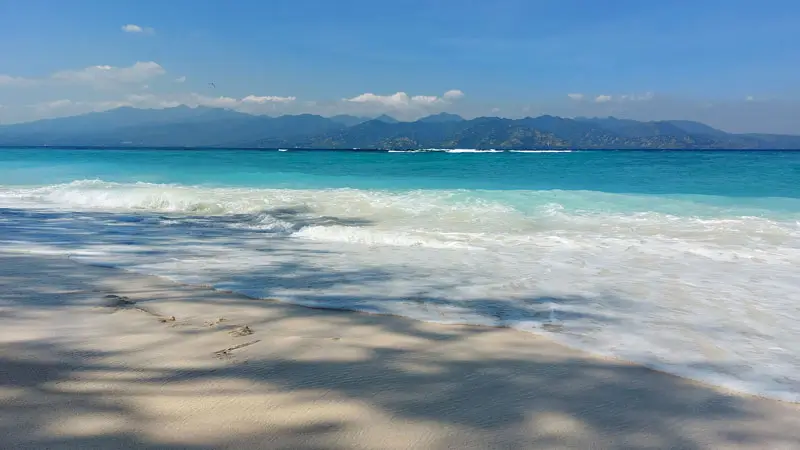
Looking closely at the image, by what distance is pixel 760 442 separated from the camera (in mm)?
2211

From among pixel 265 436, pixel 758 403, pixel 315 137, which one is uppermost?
pixel 315 137

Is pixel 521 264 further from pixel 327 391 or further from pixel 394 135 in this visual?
pixel 394 135

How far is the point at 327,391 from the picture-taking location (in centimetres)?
245

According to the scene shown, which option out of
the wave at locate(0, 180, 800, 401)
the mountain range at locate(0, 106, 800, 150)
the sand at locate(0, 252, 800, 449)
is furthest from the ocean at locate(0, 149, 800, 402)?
the mountain range at locate(0, 106, 800, 150)

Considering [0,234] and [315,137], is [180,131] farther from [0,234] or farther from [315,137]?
[0,234]

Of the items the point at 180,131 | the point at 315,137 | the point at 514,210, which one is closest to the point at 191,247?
the point at 514,210

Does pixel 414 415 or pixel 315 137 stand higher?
pixel 315 137

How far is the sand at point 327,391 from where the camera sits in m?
2.05

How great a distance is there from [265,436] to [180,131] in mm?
147715

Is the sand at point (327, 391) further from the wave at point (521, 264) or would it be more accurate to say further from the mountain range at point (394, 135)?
the mountain range at point (394, 135)

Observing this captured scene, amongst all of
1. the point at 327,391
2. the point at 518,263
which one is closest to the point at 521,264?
the point at 518,263

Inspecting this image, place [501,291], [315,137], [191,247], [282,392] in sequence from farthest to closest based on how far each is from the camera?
[315,137] → [191,247] → [501,291] → [282,392]

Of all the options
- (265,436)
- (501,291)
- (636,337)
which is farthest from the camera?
(501,291)

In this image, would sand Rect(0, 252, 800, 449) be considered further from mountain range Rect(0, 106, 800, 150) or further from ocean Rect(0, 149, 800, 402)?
mountain range Rect(0, 106, 800, 150)
